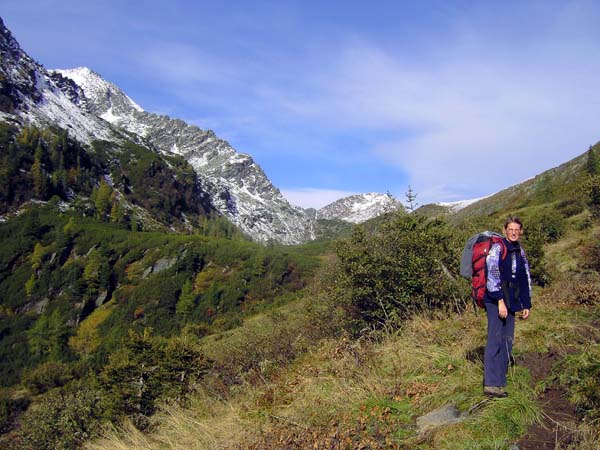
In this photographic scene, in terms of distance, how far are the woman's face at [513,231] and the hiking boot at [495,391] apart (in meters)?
1.76

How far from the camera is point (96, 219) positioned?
145375mm

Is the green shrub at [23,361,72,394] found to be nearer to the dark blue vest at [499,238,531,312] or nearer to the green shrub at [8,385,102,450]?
the green shrub at [8,385,102,450]

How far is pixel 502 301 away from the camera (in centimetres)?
509

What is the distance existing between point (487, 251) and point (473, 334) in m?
2.67

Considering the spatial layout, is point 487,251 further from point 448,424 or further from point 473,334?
point 473,334

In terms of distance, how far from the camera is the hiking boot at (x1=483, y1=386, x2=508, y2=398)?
479cm

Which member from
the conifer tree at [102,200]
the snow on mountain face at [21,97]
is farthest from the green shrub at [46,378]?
the snow on mountain face at [21,97]

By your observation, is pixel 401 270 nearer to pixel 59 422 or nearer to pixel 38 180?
pixel 59 422

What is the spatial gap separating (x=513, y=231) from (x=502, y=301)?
907mm

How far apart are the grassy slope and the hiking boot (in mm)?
96

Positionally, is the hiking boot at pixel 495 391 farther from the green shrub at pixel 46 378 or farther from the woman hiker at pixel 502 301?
the green shrub at pixel 46 378

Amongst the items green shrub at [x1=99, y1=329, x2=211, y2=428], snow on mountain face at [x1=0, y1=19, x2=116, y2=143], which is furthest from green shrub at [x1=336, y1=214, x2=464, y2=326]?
snow on mountain face at [x1=0, y1=19, x2=116, y2=143]

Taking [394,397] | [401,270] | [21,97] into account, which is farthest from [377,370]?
[21,97]

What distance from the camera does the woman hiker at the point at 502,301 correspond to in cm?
498
